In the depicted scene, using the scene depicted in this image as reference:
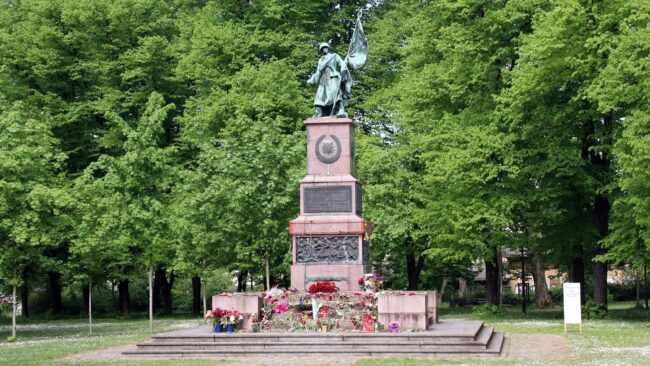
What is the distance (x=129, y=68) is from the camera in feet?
147

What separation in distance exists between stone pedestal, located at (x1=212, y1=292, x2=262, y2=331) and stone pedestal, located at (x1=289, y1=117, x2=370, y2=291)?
2670 millimetres

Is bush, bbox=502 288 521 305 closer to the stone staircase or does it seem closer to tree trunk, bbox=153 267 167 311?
tree trunk, bbox=153 267 167 311

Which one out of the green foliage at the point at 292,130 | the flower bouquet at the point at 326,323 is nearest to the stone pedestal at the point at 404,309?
the flower bouquet at the point at 326,323

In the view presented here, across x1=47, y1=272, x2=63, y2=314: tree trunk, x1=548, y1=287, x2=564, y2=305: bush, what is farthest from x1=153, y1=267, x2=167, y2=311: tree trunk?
x1=548, y1=287, x2=564, y2=305: bush

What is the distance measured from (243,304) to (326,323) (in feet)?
7.96

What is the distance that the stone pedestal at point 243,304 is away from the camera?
2389 cm

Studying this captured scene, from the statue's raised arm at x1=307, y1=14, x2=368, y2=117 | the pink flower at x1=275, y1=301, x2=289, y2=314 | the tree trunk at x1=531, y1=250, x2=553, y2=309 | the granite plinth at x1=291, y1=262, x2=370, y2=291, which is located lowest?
the tree trunk at x1=531, y1=250, x2=553, y2=309

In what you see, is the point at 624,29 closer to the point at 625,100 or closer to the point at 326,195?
the point at 625,100

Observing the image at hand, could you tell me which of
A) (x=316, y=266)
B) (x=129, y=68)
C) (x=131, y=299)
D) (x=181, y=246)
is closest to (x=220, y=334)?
(x=316, y=266)

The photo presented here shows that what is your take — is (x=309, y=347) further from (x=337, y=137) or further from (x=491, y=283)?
(x=491, y=283)

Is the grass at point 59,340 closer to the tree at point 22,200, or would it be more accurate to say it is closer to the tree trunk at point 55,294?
the tree at point 22,200

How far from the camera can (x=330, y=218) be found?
26.8 meters

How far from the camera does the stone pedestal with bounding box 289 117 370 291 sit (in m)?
26.5

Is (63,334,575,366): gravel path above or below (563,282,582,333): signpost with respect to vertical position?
below
